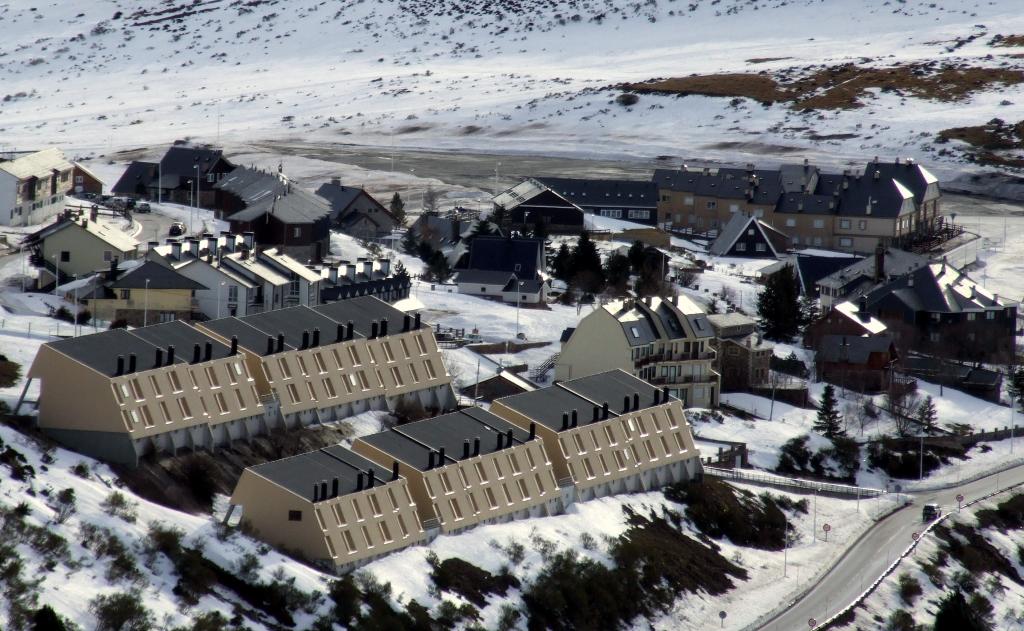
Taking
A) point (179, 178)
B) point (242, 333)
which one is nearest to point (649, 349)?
point (242, 333)

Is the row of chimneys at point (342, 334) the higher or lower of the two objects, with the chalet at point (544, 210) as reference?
higher

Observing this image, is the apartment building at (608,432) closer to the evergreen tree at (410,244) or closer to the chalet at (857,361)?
the chalet at (857,361)

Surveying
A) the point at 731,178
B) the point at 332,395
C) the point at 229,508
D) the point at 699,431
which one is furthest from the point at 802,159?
the point at 229,508

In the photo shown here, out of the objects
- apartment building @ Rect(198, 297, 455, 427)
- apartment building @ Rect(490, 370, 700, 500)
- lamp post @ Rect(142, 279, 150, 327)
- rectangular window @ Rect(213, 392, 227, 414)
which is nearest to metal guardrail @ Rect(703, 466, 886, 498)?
apartment building @ Rect(490, 370, 700, 500)

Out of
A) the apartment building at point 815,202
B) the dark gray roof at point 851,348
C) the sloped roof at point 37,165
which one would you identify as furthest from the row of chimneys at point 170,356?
the apartment building at point 815,202

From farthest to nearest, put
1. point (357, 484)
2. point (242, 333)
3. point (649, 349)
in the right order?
point (649, 349)
point (242, 333)
point (357, 484)

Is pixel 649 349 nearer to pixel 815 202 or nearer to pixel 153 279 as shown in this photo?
pixel 153 279

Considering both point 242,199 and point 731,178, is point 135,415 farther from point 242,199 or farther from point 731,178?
point 731,178
